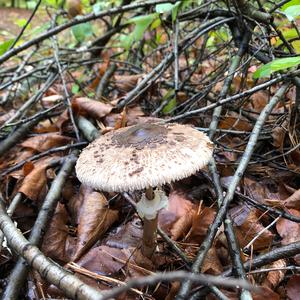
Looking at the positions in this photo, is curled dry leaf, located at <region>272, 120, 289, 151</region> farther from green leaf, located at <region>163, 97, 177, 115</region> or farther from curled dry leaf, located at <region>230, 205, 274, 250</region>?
green leaf, located at <region>163, 97, 177, 115</region>

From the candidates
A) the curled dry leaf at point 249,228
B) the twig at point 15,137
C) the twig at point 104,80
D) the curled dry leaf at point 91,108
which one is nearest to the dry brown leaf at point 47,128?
the twig at point 15,137

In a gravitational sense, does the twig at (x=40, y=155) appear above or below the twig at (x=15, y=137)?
below

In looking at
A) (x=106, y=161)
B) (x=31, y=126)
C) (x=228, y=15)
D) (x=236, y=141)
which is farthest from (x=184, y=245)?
(x=228, y=15)

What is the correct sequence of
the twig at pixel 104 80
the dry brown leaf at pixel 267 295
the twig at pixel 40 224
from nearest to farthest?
the dry brown leaf at pixel 267 295
the twig at pixel 40 224
the twig at pixel 104 80

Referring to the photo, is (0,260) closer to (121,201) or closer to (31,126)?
(121,201)

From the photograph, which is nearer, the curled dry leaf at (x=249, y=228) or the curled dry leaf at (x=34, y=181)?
the curled dry leaf at (x=249, y=228)

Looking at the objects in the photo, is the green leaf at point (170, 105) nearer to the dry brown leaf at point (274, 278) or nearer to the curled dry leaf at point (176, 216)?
the curled dry leaf at point (176, 216)

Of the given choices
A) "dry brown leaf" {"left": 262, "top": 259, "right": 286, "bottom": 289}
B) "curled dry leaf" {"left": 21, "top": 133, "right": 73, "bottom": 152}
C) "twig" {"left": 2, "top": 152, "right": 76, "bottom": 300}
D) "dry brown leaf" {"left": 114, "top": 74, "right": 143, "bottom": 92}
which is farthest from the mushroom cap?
"dry brown leaf" {"left": 114, "top": 74, "right": 143, "bottom": 92}
